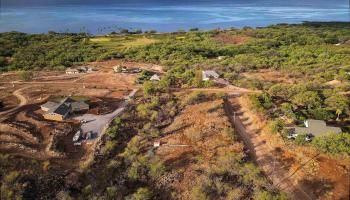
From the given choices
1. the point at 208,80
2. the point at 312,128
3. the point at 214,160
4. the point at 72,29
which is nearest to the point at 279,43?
the point at 208,80

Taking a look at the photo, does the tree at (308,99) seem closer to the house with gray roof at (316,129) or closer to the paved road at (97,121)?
the house with gray roof at (316,129)

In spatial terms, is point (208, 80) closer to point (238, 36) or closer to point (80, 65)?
point (80, 65)

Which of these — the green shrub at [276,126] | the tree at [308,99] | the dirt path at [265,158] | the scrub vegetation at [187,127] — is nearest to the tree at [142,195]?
the scrub vegetation at [187,127]

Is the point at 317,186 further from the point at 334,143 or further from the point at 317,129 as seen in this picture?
the point at 317,129

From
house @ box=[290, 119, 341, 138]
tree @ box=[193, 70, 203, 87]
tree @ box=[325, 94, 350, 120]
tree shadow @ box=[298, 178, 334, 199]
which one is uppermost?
tree @ box=[193, 70, 203, 87]

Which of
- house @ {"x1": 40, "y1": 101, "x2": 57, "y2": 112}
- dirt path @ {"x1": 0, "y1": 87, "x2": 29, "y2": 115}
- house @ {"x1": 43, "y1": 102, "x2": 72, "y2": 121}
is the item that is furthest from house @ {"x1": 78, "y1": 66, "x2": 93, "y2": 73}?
house @ {"x1": 43, "y1": 102, "x2": 72, "y2": 121}

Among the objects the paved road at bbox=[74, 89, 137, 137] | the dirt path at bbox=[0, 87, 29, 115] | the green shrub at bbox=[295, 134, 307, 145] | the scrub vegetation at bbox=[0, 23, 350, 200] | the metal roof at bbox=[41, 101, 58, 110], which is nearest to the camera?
the scrub vegetation at bbox=[0, 23, 350, 200]

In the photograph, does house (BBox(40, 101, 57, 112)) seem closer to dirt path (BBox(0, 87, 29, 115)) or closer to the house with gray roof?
dirt path (BBox(0, 87, 29, 115))
